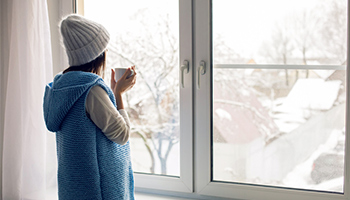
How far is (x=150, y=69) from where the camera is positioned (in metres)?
2.08

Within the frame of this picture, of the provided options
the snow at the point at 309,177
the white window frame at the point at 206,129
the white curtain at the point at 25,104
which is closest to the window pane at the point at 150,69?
the white window frame at the point at 206,129

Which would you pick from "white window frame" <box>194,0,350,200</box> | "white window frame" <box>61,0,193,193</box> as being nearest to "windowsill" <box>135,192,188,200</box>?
"white window frame" <box>61,0,193,193</box>

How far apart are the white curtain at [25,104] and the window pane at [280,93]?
856 mm

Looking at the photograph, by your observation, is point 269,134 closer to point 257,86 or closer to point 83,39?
point 257,86

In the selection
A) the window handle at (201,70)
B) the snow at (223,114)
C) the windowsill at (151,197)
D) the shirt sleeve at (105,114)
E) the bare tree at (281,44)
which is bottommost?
the windowsill at (151,197)

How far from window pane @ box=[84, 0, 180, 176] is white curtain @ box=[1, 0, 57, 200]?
37cm

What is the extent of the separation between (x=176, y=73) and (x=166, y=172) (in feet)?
1.72

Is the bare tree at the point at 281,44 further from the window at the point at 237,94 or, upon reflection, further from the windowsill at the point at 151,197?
the windowsill at the point at 151,197

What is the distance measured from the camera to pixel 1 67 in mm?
2059

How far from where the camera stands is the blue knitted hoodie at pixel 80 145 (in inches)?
54.6

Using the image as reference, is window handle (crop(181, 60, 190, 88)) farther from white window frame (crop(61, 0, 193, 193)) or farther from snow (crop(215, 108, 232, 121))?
snow (crop(215, 108, 232, 121))

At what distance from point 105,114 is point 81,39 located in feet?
0.88

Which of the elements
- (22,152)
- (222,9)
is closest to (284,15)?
(222,9)

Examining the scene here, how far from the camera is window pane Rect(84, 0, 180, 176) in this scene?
Result: 2.03 meters
